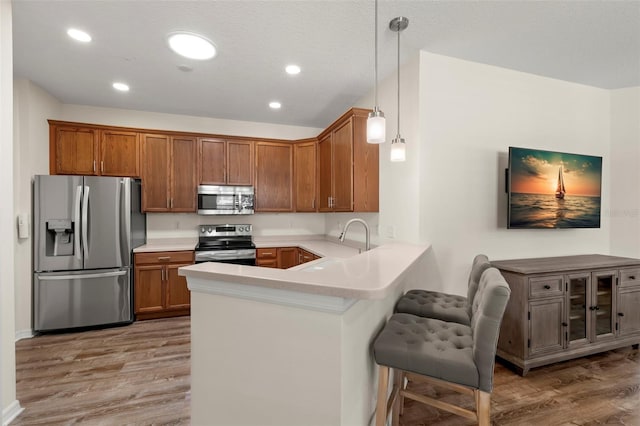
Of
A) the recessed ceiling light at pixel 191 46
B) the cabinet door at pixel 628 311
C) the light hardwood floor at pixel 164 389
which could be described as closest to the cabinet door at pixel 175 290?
the light hardwood floor at pixel 164 389

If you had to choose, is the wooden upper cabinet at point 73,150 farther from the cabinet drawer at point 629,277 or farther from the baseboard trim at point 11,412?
the cabinet drawer at point 629,277

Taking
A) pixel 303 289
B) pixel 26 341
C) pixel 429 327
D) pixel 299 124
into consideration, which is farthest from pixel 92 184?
pixel 429 327

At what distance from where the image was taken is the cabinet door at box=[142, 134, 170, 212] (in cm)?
382

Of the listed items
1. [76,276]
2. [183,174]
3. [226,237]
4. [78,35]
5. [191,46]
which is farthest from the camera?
[226,237]

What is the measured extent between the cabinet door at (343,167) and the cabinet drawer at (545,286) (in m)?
1.77

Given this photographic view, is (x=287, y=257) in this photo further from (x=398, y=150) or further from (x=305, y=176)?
(x=398, y=150)

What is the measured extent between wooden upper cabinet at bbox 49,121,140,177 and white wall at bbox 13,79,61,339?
0.89 ft

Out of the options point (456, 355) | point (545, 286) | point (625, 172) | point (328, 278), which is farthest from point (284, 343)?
point (625, 172)

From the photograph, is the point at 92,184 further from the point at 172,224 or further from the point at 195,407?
the point at 195,407

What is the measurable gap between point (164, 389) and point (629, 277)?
4272mm

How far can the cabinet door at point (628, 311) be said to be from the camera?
2648 mm

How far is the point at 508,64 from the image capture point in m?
2.73

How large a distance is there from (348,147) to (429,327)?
85.0 inches

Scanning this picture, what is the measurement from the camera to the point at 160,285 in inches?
142
